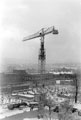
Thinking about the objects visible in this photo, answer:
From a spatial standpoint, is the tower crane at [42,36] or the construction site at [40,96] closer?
the construction site at [40,96]

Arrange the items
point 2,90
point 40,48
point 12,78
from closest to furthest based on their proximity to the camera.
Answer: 1. point 2,90
2. point 40,48
3. point 12,78

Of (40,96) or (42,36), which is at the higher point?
(42,36)

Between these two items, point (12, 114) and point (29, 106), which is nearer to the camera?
point (12, 114)

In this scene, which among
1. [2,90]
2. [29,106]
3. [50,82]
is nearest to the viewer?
[29,106]

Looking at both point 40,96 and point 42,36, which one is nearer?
point 40,96

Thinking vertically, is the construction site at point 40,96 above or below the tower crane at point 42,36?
below

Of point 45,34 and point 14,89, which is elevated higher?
point 45,34

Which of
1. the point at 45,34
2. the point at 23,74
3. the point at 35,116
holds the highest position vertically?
the point at 45,34

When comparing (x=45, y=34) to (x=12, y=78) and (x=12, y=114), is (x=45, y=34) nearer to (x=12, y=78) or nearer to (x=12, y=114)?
(x=12, y=78)

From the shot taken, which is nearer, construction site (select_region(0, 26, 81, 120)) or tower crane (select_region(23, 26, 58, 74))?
construction site (select_region(0, 26, 81, 120))

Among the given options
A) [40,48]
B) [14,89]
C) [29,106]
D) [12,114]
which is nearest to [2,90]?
[14,89]

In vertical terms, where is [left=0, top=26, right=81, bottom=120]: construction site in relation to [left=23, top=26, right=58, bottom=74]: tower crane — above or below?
below
